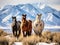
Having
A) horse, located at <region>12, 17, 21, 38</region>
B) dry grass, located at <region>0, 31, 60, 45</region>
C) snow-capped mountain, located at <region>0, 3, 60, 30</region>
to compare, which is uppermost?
snow-capped mountain, located at <region>0, 3, 60, 30</region>

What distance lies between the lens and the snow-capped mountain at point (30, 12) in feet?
7.78

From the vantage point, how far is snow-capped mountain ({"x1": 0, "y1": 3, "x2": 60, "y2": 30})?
2.37 meters

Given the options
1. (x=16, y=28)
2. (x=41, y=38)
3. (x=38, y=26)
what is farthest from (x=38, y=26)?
(x=16, y=28)

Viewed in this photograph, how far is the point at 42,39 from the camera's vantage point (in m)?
2.33

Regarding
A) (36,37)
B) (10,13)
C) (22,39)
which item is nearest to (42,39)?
(36,37)

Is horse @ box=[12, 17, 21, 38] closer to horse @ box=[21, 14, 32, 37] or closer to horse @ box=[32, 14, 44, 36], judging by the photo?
horse @ box=[21, 14, 32, 37]

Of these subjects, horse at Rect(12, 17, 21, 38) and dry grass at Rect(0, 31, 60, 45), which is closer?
dry grass at Rect(0, 31, 60, 45)

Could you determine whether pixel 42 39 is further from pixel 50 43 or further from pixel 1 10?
pixel 1 10

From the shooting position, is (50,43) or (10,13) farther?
(10,13)

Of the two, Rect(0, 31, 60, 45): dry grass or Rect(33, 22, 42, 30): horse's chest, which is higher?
Rect(33, 22, 42, 30): horse's chest

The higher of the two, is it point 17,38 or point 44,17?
point 44,17

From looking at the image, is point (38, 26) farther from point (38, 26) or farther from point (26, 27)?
point (26, 27)

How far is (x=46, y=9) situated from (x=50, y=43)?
438mm

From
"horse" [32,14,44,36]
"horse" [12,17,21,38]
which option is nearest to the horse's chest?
"horse" [32,14,44,36]
